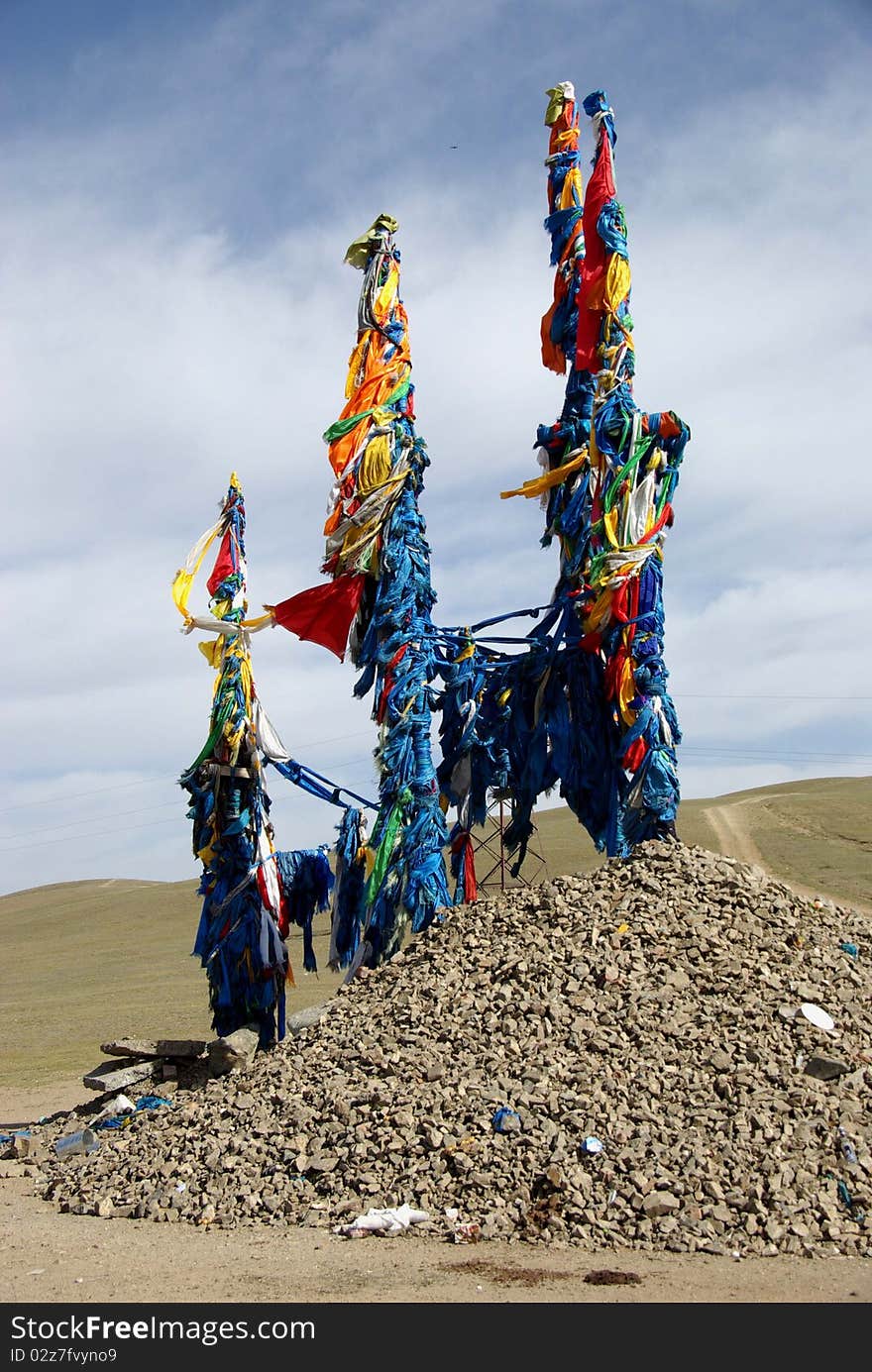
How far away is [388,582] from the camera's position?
1382 centimetres

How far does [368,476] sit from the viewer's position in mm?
14086

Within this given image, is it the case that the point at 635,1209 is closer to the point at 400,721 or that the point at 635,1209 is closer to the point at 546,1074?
the point at 546,1074

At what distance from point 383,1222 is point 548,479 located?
8302mm

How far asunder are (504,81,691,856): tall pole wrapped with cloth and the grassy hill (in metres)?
8.10

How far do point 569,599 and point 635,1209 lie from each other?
711 centimetres

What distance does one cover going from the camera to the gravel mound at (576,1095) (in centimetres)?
A: 764

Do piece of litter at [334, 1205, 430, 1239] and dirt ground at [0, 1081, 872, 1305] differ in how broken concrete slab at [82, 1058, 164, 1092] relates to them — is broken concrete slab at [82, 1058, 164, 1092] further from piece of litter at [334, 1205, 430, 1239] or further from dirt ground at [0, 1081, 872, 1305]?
piece of litter at [334, 1205, 430, 1239]

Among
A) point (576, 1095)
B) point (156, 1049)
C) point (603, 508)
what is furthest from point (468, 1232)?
point (603, 508)

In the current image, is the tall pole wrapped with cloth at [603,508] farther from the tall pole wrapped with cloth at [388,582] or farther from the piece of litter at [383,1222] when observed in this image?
the piece of litter at [383,1222]

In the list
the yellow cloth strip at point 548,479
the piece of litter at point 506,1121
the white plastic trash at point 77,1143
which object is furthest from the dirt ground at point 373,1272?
the yellow cloth strip at point 548,479

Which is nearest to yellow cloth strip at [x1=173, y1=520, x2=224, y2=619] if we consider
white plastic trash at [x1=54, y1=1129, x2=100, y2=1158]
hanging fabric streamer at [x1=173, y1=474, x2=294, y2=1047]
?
hanging fabric streamer at [x1=173, y1=474, x2=294, y2=1047]

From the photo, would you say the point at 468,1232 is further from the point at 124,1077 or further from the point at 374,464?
the point at 374,464

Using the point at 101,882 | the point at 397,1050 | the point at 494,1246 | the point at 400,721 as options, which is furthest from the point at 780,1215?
the point at 101,882

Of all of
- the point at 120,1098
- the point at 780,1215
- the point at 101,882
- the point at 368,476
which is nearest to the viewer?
the point at 780,1215
